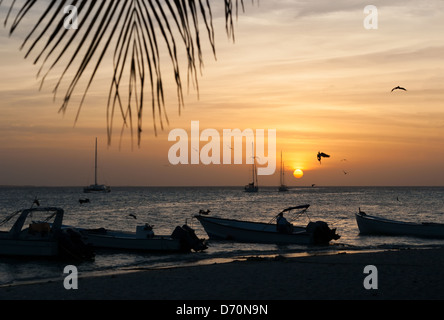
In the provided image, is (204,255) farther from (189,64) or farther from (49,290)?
(189,64)

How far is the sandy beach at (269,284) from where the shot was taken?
13594 millimetres

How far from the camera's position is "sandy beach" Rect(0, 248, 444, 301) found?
13.6m

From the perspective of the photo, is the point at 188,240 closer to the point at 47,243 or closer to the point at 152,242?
the point at 152,242

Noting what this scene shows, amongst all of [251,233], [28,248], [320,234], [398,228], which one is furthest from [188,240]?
[398,228]

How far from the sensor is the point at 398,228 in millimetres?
40094

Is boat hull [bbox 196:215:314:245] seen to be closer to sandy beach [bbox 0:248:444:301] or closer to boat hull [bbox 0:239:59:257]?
sandy beach [bbox 0:248:444:301]

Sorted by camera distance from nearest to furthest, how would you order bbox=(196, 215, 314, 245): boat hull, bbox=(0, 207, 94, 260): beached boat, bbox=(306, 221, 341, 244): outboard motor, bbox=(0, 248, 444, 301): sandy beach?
1. bbox=(0, 248, 444, 301): sandy beach
2. bbox=(0, 207, 94, 260): beached boat
3. bbox=(306, 221, 341, 244): outboard motor
4. bbox=(196, 215, 314, 245): boat hull

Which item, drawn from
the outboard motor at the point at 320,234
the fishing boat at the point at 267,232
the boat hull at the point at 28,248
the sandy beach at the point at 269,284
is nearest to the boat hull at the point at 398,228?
the fishing boat at the point at 267,232

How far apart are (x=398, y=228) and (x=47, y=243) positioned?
25516mm

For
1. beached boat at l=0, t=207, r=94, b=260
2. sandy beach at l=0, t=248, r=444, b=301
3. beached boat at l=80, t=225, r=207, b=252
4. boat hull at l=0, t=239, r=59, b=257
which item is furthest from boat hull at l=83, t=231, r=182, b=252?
sandy beach at l=0, t=248, r=444, b=301

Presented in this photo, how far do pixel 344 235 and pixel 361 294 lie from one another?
33.3 metres

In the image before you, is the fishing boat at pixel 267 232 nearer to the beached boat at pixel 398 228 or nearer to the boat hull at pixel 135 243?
the boat hull at pixel 135 243
